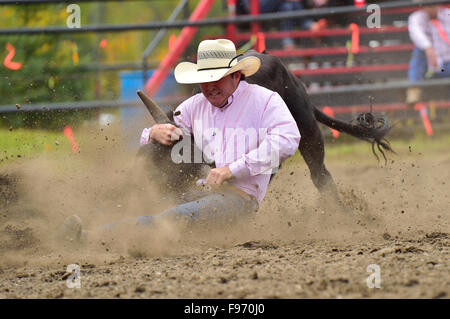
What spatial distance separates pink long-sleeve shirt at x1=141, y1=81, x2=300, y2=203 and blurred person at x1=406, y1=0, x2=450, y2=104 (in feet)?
13.2

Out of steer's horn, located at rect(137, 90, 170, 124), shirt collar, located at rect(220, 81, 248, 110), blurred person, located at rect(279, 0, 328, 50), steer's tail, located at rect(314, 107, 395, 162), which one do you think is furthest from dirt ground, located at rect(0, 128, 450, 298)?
blurred person, located at rect(279, 0, 328, 50)

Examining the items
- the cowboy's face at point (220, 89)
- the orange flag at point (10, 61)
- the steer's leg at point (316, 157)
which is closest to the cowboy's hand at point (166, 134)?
the cowboy's face at point (220, 89)

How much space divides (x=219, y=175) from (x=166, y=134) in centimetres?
43

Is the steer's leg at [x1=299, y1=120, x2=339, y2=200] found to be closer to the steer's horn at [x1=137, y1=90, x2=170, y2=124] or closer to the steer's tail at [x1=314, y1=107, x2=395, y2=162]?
the steer's tail at [x1=314, y1=107, x2=395, y2=162]

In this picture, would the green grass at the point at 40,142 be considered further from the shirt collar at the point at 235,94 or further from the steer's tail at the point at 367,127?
the shirt collar at the point at 235,94

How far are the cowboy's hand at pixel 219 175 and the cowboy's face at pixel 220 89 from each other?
0.39m

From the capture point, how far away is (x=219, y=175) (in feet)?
12.0

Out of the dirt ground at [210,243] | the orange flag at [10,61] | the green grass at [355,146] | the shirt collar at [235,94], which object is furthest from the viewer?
the orange flag at [10,61]

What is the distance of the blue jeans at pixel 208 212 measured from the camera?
12.3 ft

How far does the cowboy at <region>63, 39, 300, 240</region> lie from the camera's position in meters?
3.73

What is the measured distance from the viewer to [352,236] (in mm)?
Answer: 3986

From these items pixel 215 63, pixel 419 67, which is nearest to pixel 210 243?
pixel 215 63
